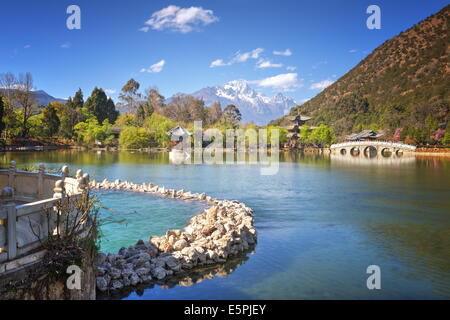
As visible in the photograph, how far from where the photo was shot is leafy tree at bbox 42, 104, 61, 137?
60.3m

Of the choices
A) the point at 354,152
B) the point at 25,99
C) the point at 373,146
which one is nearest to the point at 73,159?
the point at 25,99

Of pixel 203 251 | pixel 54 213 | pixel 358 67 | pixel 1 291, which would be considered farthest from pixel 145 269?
pixel 358 67

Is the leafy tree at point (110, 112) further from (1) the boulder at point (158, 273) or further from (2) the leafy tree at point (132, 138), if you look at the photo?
(1) the boulder at point (158, 273)

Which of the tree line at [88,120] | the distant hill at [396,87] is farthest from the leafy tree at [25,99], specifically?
the distant hill at [396,87]

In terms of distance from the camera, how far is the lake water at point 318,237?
8.10 m

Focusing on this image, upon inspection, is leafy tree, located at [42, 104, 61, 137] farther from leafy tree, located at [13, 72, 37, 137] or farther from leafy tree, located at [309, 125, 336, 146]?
leafy tree, located at [309, 125, 336, 146]

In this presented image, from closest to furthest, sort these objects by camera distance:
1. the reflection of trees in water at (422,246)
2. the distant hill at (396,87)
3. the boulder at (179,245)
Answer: the reflection of trees in water at (422,246) → the boulder at (179,245) → the distant hill at (396,87)

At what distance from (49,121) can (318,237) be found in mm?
58476

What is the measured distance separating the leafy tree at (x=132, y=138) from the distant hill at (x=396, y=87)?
153 ft

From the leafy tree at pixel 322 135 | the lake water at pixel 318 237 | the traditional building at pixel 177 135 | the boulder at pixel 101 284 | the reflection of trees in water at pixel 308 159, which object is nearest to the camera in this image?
the boulder at pixel 101 284

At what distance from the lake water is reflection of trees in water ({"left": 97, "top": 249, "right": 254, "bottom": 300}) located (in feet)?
0.12

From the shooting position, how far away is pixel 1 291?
16.4 feet

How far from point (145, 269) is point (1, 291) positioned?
3.38 metres

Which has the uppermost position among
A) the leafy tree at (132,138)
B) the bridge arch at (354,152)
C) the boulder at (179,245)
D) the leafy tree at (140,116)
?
the leafy tree at (140,116)
